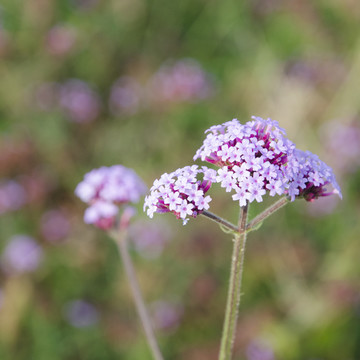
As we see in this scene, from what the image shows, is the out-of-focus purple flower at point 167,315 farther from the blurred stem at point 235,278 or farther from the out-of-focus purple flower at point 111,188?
the blurred stem at point 235,278

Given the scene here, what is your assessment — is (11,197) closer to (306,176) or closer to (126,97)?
(126,97)

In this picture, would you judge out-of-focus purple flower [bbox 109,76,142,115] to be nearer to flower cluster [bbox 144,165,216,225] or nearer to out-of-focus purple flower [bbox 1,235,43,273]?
out-of-focus purple flower [bbox 1,235,43,273]

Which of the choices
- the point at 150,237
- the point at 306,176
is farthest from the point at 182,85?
the point at 306,176

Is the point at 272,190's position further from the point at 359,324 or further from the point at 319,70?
the point at 319,70

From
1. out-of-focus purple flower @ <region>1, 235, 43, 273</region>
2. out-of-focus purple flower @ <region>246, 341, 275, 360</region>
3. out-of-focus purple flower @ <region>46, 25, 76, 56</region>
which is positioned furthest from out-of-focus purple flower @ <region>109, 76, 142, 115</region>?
out-of-focus purple flower @ <region>246, 341, 275, 360</region>

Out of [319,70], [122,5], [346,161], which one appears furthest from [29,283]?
[122,5]

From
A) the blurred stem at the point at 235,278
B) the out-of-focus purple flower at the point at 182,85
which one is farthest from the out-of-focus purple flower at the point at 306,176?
the out-of-focus purple flower at the point at 182,85
